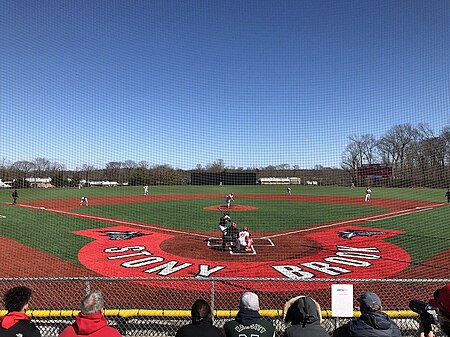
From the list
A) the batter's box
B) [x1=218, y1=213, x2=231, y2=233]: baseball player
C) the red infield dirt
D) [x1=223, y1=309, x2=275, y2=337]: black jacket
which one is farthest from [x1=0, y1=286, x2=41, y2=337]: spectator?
[x1=218, y1=213, x2=231, y2=233]: baseball player

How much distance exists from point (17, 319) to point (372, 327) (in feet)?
9.93

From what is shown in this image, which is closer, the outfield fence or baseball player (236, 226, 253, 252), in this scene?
the outfield fence

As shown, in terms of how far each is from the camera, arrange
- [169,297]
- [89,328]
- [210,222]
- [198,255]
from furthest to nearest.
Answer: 1. [210,222]
2. [198,255]
3. [169,297]
4. [89,328]

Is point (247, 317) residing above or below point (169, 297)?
above

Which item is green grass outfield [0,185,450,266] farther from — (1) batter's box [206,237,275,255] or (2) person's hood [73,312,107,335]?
(2) person's hood [73,312,107,335]

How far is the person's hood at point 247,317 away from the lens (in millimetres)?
2648

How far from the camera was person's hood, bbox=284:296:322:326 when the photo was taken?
99.3 inches

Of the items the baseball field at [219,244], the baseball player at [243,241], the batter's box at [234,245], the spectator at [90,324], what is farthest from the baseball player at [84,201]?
the spectator at [90,324]

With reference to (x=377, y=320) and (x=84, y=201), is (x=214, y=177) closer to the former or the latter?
(x=84, y=201)

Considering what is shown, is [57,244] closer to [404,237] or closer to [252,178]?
[252,178]

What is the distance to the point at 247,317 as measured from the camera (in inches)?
105

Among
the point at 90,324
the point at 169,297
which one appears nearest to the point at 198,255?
the point at 169,297

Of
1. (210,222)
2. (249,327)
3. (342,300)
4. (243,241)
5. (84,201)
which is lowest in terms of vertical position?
(210,222)

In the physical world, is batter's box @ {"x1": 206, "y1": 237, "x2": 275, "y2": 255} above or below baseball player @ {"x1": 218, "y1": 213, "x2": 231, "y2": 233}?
below
